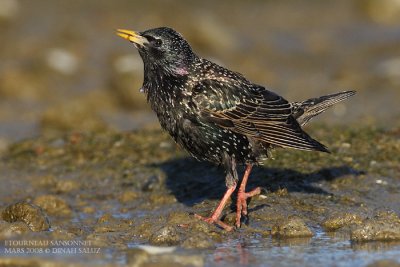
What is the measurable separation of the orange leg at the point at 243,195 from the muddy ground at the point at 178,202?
83 millimetres

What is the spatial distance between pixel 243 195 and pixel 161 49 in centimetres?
132

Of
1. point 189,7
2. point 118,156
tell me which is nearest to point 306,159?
point 118,156

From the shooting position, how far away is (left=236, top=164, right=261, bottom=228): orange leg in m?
6.89

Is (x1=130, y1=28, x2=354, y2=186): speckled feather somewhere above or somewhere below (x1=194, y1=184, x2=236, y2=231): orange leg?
above

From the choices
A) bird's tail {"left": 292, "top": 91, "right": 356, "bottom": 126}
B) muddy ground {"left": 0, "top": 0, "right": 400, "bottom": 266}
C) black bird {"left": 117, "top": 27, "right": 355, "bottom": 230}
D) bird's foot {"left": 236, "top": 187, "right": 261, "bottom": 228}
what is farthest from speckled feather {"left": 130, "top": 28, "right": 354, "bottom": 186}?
muddy ground {"left": 0, "top": 0, "right": 400, "bottom": 266}

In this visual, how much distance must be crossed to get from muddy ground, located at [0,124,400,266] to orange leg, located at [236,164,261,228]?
3.3 inches

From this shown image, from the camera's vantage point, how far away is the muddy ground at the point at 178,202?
5.89 meters

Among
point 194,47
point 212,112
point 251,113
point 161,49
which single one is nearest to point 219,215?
point 212,112

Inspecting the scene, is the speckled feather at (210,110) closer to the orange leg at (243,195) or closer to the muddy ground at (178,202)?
the orange leg at (243,195)

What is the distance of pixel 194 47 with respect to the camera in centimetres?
1426

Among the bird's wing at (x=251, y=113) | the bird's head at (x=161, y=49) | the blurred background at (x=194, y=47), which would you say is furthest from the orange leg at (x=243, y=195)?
the blurred background at (x=194, y=47)

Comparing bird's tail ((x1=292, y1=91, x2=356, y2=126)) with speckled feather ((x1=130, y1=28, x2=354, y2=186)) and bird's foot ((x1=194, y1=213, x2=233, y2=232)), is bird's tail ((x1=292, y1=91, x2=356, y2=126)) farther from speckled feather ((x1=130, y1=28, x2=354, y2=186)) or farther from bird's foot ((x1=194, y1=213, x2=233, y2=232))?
bird's foot ((x1=194, y1=213, x2=233, y2=232))

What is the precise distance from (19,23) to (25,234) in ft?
30.9

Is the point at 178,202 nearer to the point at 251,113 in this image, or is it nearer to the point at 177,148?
the point at 251,113
